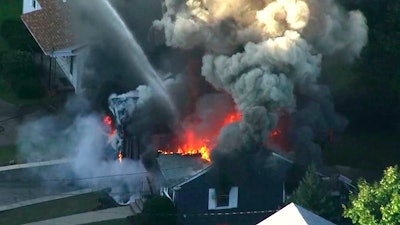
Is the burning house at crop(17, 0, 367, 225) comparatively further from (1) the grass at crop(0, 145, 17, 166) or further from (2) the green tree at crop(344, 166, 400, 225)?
(2) the green tree at crop(344, 166, 400, 225)

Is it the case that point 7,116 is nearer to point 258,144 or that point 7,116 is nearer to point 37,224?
point 37,224

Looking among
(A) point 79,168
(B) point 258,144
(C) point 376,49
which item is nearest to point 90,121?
(A) point 79,168

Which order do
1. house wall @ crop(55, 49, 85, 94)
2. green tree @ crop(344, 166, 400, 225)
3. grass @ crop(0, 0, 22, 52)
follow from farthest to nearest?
grass @ crop(0, 0, 22, 52)
house wall @ crop(55, 49, 85, 94)
green tree @ crop(344, 166, 400, 225)

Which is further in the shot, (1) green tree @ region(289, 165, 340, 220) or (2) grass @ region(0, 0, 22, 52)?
(2) grass @ region(0, 0, 22, 52)

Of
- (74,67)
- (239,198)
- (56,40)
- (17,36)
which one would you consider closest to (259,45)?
(239,198)

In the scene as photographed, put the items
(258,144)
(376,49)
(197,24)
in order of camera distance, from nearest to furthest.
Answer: (258,144), (197,24), (376,49)

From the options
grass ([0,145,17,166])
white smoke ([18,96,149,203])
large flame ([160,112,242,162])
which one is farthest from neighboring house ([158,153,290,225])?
grass ([0,145,17,166])

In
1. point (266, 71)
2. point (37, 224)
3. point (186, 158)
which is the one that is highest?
point (266, 71)

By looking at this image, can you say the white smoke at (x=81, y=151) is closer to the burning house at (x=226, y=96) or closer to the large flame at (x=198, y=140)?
the burning house at (x=226, y=96)
